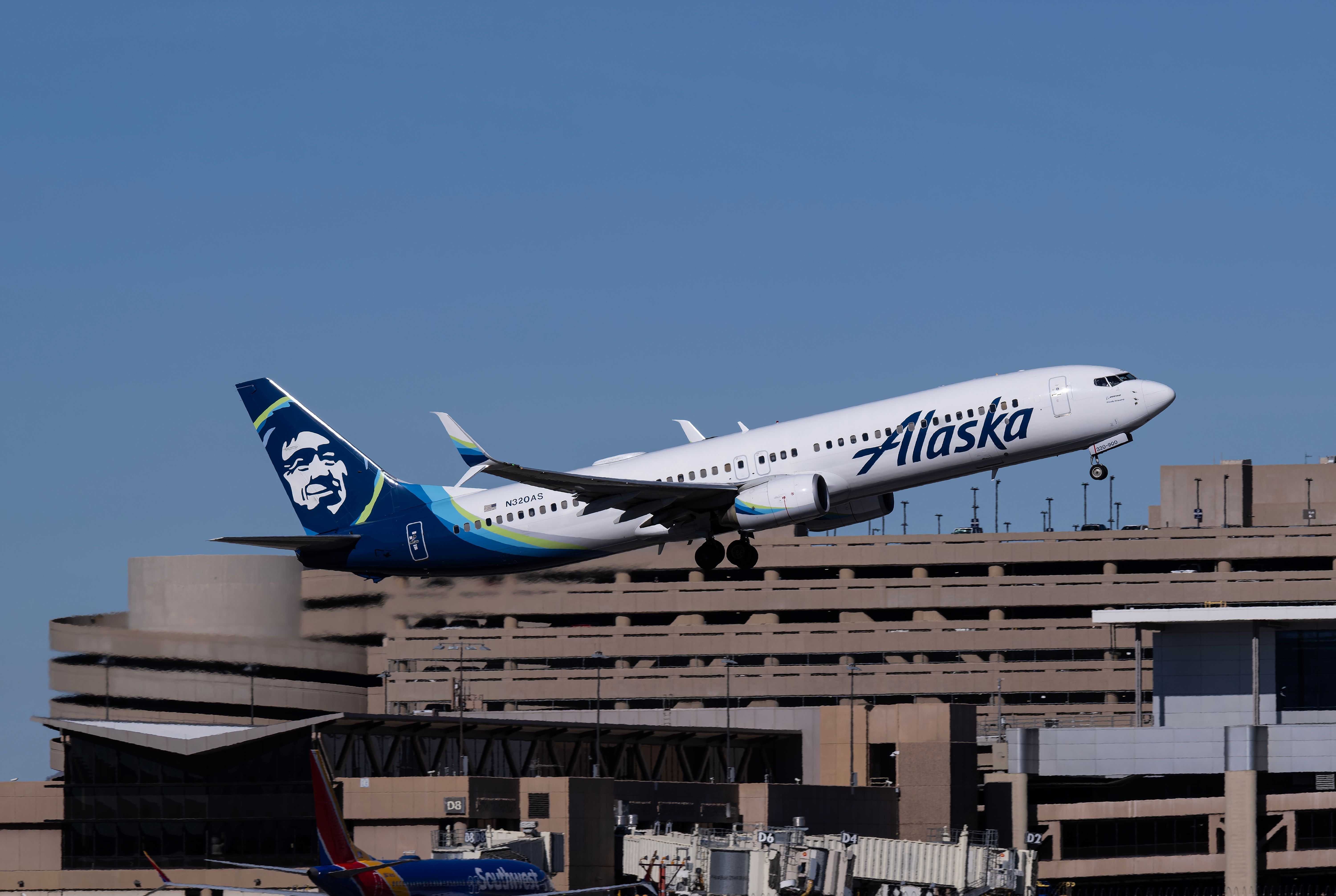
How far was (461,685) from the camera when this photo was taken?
10444 centimetres

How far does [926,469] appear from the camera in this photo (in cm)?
5928

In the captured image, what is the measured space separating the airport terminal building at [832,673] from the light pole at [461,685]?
51cm

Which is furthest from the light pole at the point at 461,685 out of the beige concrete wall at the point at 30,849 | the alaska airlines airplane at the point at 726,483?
the beige concrete wall at the point at 30,849

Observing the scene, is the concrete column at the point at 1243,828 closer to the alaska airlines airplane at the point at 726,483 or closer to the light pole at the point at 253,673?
the alaska airlines airplane at the point at 726,483

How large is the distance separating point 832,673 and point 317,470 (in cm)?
10515

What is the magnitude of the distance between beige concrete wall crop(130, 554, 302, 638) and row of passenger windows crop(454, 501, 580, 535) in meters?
76.7

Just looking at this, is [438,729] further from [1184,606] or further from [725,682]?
[1184,606]

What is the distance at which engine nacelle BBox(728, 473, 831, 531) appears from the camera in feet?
194

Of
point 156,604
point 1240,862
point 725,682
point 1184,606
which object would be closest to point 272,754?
point 1240,862

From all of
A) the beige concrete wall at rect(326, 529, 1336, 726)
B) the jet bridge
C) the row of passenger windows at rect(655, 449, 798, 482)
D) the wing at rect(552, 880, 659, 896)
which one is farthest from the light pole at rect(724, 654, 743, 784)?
A: the beige concrete wall at rect(326, 529, 1336, 726)

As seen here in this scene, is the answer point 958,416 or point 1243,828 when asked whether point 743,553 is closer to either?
point 958,416

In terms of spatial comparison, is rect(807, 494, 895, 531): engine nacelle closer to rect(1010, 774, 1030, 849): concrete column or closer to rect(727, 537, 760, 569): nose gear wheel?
rect(727, 537, 760, 569): nose gear wheel

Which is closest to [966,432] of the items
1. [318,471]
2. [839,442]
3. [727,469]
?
[839,442]

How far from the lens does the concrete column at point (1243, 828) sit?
8406 centimetres
